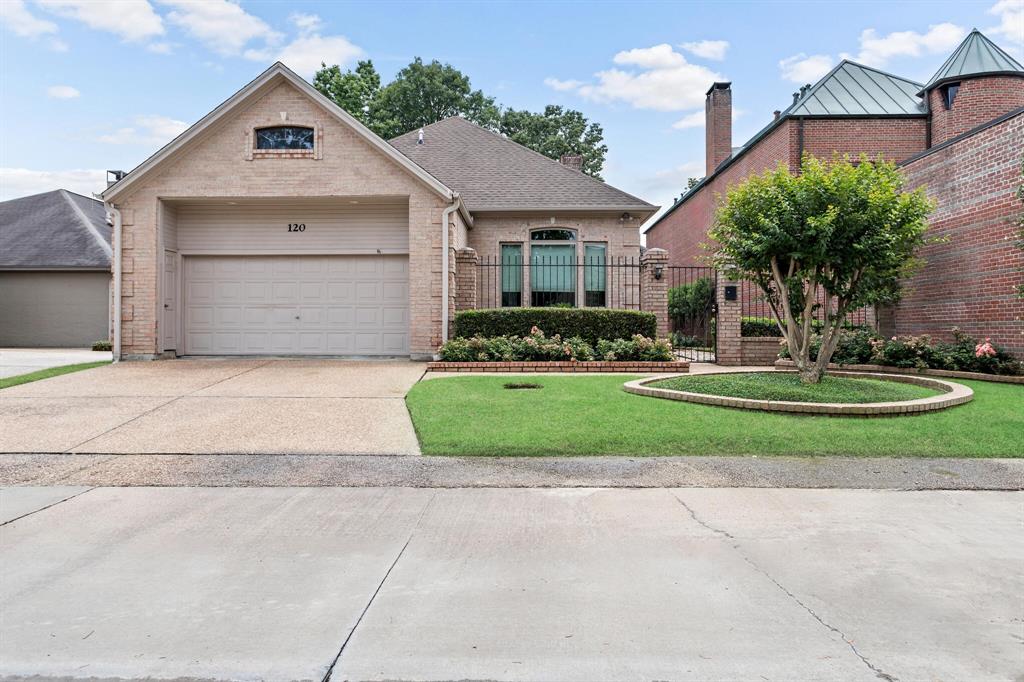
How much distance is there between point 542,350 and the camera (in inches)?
501

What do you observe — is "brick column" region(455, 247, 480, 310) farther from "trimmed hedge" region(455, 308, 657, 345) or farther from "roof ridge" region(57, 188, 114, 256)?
"roof ridge" region(57, 188, 114, 256)

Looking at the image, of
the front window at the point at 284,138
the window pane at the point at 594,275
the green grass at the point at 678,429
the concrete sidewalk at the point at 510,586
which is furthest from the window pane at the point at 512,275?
the concrete sidewalk at the point at 510,586

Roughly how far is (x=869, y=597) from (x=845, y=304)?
7.20 m

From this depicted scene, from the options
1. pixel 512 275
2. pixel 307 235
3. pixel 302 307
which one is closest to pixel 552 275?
pixel 512 275

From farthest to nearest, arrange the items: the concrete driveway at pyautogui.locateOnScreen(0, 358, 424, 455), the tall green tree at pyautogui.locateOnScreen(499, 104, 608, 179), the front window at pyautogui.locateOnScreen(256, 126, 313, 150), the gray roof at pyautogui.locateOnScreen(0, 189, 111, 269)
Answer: the tall green tree at pyautogui.locateOnScreen(499, 104, 608, 179) → the gray roof at pyautogui.locateOnScreen(0, 189, 111, 269) → the front window at pyautogui.locateOnScreen(256, 126, 313, 150) → the concrete driveway at pyautogui.locateOnScreen(0, 358, 424, 455)

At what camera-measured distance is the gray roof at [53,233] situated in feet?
72.8

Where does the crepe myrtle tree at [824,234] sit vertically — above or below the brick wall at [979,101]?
below

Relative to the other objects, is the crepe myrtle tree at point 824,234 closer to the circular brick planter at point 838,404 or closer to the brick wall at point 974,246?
the circular brick planter at point 838,404

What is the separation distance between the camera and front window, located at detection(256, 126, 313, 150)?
46.4 feet

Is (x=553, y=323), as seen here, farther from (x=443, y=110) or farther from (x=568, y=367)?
(x=443, y=110)

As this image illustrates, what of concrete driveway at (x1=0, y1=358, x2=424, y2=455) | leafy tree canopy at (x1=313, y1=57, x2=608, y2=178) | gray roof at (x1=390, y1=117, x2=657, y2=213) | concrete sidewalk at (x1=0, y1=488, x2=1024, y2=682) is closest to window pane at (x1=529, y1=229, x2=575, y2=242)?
gray roof at (x1=390, y1=117, x2=657, y2=213)

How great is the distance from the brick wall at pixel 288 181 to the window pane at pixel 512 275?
3.78 m

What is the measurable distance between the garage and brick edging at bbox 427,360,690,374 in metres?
2.98

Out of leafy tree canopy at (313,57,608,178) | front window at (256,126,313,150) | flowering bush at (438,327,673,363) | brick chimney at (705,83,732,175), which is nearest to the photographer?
flowering bush at (438,327,673,363)
